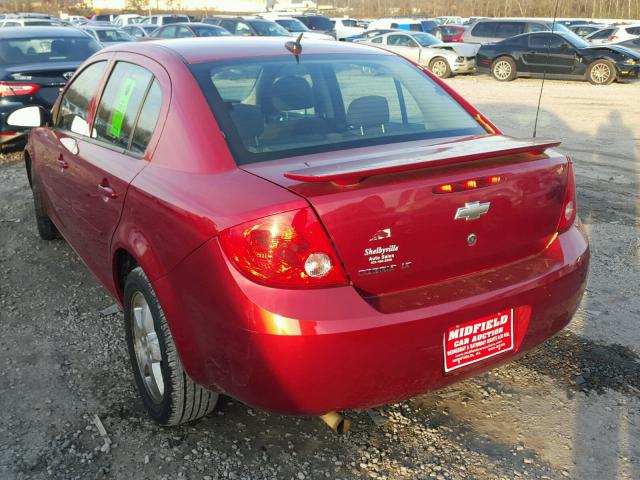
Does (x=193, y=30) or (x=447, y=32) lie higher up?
(x=193, y=30)

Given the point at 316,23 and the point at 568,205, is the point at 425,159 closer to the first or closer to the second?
the point at 568,205

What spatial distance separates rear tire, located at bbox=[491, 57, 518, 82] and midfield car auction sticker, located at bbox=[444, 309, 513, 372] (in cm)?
1905

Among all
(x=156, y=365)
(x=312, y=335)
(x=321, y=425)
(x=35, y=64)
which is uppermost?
(x=35, y=64)

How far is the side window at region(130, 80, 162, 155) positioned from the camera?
297 cm

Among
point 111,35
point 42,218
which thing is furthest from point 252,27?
point 42,218

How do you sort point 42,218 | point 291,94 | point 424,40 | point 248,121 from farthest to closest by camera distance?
point 424,40 → point 42,218 → point 291,94 → point 248,121

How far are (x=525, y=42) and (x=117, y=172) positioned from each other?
753 inches

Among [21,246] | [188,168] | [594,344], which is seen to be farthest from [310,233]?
[21,246]

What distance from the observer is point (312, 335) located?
2184 mm

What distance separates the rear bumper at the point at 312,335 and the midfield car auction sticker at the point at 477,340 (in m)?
0.03

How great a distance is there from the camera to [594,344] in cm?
369

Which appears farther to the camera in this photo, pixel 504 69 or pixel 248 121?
pixel 504 69

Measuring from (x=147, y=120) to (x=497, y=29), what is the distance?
22.7m

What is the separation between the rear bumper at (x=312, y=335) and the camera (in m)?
2.21
